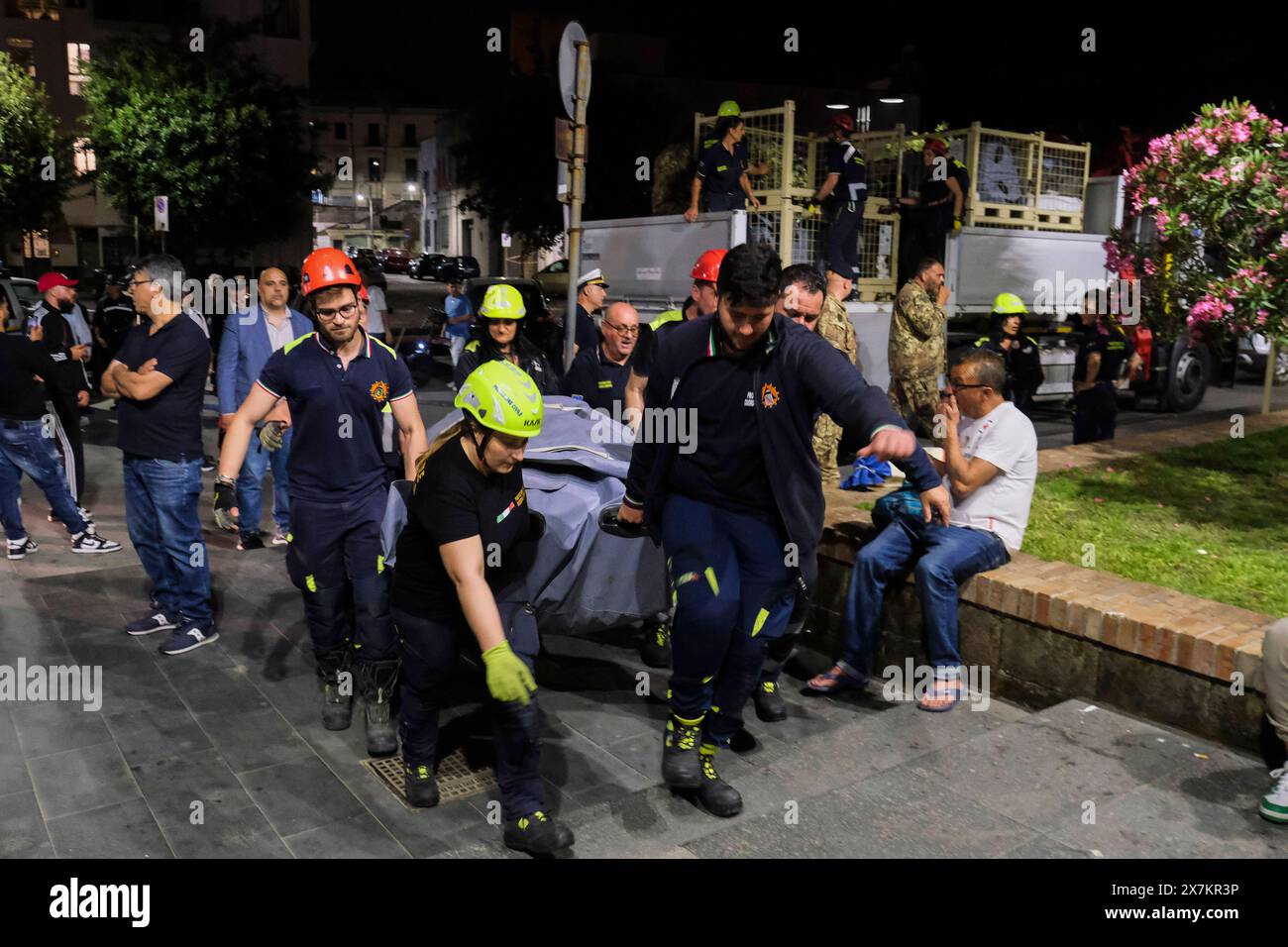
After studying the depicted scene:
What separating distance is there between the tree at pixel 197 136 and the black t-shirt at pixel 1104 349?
26368 mm

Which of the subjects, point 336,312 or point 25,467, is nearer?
point 336,312

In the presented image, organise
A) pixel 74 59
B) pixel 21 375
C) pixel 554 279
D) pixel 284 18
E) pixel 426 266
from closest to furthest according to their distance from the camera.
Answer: pixel 21 375
pixel 554 279
pixel 284 18
pixel 74 59
pixel 426 266

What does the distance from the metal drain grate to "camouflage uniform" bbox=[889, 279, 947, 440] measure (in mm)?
5647

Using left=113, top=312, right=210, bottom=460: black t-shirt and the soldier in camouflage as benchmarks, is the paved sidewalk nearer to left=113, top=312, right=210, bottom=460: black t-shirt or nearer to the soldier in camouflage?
left=113, top=312, right=210, bottom=460: black t-shirt

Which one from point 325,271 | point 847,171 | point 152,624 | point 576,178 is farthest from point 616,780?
point 847,171

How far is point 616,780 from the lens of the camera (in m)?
4.34

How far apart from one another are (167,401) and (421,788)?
295 cm

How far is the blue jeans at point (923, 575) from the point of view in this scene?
4.82 m

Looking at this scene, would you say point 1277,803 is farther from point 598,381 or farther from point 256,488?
point 256,488

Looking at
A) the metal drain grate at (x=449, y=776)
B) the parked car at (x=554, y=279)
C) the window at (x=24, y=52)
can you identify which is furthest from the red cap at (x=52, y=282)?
the window at (x=24, y=52)

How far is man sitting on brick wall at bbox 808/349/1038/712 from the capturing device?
190 inches
